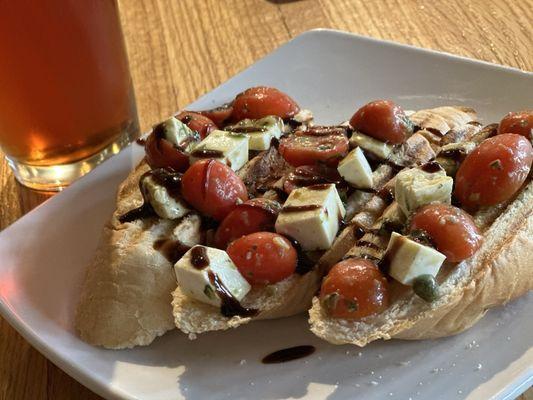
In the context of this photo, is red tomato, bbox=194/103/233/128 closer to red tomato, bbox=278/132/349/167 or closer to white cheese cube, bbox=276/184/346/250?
red tomato, bbox=278/132/349/167

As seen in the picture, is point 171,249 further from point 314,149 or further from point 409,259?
point 409,259

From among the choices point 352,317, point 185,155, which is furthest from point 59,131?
point 352,317

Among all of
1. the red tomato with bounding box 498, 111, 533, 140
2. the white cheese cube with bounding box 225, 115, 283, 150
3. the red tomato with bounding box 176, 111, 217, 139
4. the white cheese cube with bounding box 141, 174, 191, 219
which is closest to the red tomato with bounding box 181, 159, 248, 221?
the white cheese cube with bounding box 141, 174, 191, 219

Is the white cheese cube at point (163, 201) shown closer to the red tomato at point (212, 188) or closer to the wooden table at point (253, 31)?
the red tomato at point (212, 188)

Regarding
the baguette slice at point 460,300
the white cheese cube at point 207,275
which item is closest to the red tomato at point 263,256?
the white cheese cube at point 207,275

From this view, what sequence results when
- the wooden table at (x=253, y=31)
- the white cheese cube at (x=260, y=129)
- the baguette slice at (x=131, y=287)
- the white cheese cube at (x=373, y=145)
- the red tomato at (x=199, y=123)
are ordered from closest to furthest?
the baguette slice at (x=131, y=287) → the white cheese cube at (x=373, y=145) → the white cheese cube at (x=260, y=129) → the red tomato at (x=199, y=123) → the wooden table at (x=253, y=31)
